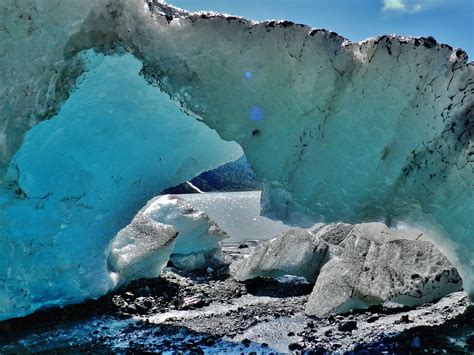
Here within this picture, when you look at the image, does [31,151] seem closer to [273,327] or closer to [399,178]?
[273,327]

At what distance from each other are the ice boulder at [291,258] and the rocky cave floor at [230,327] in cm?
51

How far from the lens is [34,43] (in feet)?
18.7

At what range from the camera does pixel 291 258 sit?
335 inches

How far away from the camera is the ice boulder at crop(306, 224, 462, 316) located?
21.5 feet

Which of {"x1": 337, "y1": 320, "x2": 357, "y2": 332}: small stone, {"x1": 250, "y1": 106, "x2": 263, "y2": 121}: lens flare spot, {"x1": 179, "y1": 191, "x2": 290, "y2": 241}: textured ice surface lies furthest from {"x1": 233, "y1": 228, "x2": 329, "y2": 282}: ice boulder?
{"x1": 179, "y1": 191, "x2": 290, "y2": 241}: textured ice surface

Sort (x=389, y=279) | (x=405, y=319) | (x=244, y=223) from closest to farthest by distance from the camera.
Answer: (x=405, y=319) < (x=389, y=279) < (x=244, y=223)

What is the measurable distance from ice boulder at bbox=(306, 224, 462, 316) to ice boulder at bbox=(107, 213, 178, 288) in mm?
2683

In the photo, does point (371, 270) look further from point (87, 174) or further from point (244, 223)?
point (244, 223)

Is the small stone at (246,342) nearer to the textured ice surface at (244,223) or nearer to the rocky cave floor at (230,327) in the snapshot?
the rocky cave floor at (230,327)

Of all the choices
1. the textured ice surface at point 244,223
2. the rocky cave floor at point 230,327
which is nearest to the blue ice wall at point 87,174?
the rocky cave floor at point 230,327

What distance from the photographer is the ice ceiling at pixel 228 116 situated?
18.3 ft

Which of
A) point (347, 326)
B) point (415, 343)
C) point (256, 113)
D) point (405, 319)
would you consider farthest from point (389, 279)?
point (256, 113)

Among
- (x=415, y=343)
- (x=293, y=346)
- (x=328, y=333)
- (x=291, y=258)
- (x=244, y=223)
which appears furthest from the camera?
(x=244, y=223)

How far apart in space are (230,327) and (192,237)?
4.32 metres
